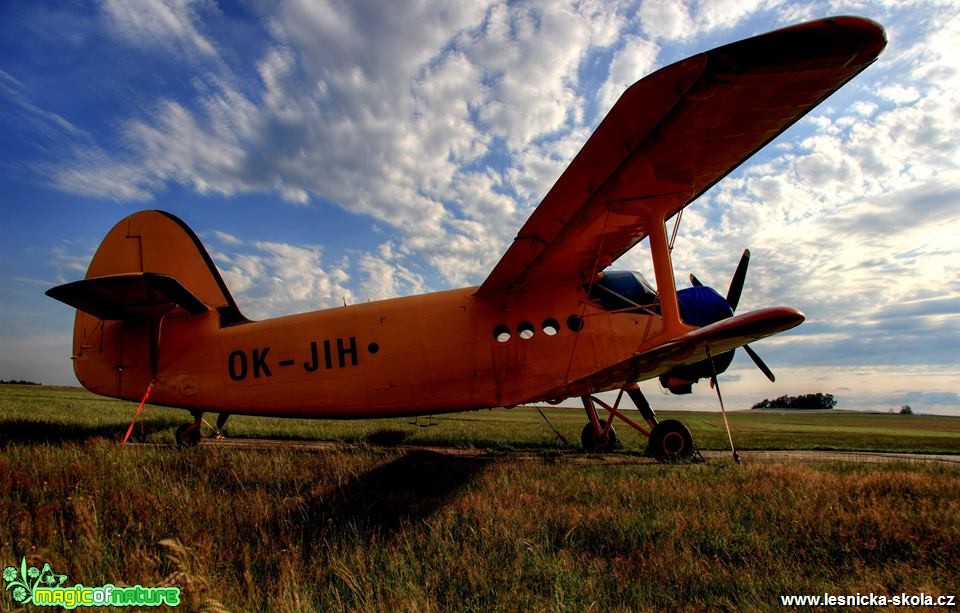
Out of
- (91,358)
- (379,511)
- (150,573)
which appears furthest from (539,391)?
(91,358)

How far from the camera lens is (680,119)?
4500mm

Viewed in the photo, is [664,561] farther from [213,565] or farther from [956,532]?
[213,565]

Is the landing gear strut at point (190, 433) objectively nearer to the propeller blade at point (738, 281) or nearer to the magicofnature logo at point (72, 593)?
the magicofnature logo at point (72, 593)

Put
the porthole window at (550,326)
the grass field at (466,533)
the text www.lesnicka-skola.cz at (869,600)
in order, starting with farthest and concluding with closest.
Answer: the porthole window at (550,326)
the grass field at (466,533)
the text www.lesnicka-skola.cz at (869,600)

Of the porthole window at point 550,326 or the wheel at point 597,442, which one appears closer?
the porthole window at point 550,326

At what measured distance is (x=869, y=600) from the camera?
91.5 inches

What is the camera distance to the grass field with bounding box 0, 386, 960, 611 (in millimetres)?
2451

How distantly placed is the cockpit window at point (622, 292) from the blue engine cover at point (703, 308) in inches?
21.5

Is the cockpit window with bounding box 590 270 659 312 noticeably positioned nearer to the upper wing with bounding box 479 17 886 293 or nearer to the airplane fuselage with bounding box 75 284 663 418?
the airplane fuselage with bounding box 75 284 663 418

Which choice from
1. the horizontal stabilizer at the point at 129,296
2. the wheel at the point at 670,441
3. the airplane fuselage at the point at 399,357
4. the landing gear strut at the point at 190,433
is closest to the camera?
the horizontal stabilizer at the point at 129,296

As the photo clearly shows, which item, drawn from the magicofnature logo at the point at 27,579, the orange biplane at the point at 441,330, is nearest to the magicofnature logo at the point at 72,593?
the magicofnature logo at the point at 27,579

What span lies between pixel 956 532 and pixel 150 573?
5.49m

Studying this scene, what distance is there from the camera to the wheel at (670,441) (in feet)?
25.7

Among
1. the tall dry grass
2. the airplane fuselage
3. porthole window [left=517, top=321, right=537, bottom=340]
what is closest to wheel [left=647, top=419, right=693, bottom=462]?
the airplane fuselage
